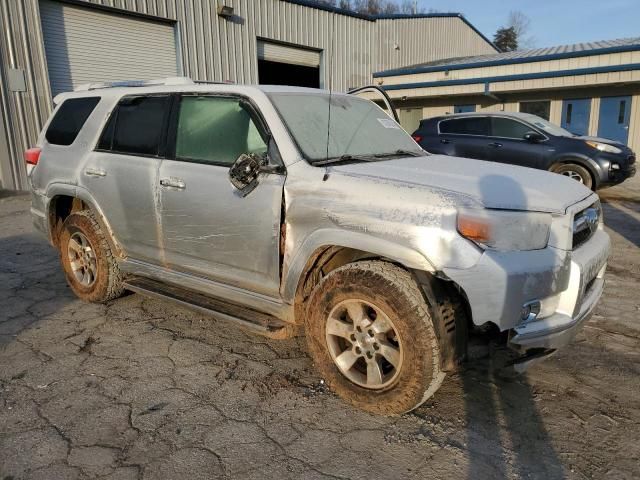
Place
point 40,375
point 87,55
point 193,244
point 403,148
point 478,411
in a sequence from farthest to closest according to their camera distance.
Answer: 1. point 87,55
2. point 403,148
3. point 193,244
4. point 40,375
5. point 478,411

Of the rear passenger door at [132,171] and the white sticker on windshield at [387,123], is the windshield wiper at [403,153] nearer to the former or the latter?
the white sticker on windshield at [387,123]

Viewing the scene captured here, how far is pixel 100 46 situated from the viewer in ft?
40.2

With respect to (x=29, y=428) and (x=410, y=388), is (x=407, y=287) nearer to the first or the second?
(x=410, y=388)

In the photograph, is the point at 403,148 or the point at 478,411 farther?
the point at 403,148

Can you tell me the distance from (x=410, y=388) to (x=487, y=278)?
28.6 inches

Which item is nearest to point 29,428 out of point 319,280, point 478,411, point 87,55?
point 319,280

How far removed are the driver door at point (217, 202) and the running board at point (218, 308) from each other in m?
0.16

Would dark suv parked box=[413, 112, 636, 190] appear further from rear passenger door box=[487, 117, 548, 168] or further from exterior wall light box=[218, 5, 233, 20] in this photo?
exterior wall light box=[218, 5, 233, 20]

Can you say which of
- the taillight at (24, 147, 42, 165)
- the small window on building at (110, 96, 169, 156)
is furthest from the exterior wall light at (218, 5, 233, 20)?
the small window on building at (110, 96, 169, 156)

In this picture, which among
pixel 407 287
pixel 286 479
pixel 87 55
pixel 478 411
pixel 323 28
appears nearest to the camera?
pixel 286 479

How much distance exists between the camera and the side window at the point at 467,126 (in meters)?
10.9

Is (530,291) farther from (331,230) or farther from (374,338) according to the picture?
(331,230)

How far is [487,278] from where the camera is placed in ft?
8.02

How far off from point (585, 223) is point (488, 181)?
0.66 metres
